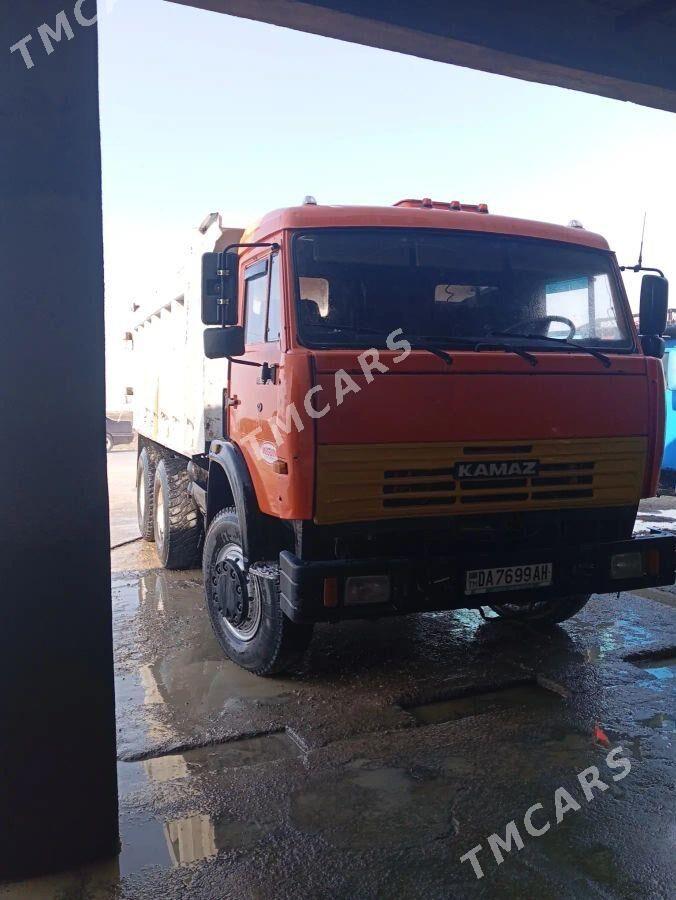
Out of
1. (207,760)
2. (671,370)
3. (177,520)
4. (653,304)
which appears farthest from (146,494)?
(671,370)

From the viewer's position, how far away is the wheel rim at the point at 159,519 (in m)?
7.05

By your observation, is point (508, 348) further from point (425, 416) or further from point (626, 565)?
point (626, 565)

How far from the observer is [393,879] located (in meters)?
2.54

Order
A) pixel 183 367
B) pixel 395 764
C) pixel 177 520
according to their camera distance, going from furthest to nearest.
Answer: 1. pixel 177 520
2. pixel 183 367
3. pixel 395 764

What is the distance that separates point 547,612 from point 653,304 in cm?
218

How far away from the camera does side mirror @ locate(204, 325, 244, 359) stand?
4.05 metres

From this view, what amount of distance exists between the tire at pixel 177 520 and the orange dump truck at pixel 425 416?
243 centimetres

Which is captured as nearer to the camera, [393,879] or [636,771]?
[393,879]

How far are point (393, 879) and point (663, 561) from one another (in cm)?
245

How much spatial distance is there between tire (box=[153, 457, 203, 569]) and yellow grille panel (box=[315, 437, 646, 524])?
138 inches

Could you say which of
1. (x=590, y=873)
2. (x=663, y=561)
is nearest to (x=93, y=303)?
(x=590, y=873)

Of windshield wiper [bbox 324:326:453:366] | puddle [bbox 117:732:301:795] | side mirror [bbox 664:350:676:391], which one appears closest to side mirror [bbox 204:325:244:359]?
windshield wiper [bbox 324:326:453:366]

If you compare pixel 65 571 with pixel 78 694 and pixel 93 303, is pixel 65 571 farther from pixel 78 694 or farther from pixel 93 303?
pixel 93 303

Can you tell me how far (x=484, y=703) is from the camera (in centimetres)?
397
